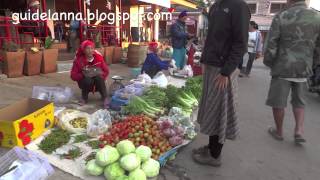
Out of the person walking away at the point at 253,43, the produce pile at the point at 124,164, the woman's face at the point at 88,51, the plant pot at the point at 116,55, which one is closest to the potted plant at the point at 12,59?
the woman's face at the point at 88,51

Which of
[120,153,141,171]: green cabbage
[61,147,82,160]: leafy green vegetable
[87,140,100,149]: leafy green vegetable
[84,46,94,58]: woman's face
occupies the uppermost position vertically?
[84,46,94,58]: woman's face

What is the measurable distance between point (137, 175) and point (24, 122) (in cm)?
159

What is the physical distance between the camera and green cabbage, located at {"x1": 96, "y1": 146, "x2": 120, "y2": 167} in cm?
300

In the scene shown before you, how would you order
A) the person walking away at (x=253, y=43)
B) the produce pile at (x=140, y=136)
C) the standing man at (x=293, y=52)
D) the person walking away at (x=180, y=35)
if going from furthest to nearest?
1. the person walking away at (x=253, y=43)
2. the person walking away at (x=180, y=35)
3. the standing man at (x=293, y=52)
4. the produce pile at (x=140, y=136)

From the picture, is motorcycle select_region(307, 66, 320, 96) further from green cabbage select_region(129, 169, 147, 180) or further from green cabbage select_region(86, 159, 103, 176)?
green cabbage select_region(86, 159, 103, 176)

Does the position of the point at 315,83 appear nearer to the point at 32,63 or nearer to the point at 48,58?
the point at 48,58

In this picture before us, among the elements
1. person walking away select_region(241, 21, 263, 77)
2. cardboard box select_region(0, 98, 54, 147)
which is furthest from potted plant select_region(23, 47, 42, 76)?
person walking away select_region(241, 21, 263, 77)

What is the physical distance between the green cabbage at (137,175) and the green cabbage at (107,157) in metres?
0.26

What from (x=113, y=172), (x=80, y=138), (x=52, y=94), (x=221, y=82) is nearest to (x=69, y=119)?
(x=80, y=138)

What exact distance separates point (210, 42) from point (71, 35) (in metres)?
8.57

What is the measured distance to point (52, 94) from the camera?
5.33 m

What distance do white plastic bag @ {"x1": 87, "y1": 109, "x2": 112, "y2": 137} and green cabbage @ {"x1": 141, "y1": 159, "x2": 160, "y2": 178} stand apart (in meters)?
1.11

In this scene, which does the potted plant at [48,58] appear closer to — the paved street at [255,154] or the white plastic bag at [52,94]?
the paved street at [255,154]

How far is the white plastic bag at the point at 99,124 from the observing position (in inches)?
157
